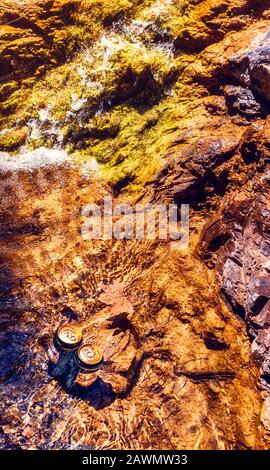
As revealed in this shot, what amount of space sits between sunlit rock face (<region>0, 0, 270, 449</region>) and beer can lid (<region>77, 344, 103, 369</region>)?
25 cm

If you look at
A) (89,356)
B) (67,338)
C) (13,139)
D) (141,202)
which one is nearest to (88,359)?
(89,356)

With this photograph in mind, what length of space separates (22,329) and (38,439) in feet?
4.55

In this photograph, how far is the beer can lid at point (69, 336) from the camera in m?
4.41

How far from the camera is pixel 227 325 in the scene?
15.3ft

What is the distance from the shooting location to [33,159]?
22.1 feet

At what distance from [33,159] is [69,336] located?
3.73m

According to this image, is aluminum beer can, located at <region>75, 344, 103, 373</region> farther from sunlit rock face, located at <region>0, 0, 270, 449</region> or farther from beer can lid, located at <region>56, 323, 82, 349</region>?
sunlit rock face, located at <region>0, 0, 270, 449</region>

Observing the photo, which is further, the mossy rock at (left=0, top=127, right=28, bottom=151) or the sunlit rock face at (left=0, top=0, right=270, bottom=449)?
the mossy rock at (left=0, top=127, right=28, bottom=151)

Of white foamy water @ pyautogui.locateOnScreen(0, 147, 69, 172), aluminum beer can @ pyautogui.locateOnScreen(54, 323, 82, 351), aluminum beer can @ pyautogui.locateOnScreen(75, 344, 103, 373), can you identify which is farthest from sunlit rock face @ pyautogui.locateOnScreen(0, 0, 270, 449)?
aluminum beer can @ pyautogui.locateOnScreen(54, 323, 82, 351)

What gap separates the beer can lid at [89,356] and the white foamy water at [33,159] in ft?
12.1

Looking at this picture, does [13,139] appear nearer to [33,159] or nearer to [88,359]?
[33,159]

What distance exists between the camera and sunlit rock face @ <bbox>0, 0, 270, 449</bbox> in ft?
13.8
